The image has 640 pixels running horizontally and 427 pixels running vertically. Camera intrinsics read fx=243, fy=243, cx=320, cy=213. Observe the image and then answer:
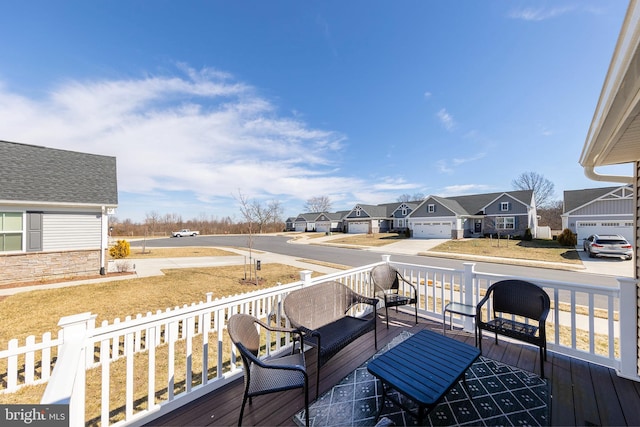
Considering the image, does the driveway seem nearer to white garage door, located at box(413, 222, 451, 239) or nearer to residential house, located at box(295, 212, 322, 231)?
A: white garage door, located at box(413, 222, 451, 239)

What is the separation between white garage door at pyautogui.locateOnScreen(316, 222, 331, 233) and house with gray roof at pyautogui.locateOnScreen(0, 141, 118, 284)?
112 feet

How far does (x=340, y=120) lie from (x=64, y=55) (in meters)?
11.2

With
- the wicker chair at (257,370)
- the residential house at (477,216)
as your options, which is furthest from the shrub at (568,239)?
the wicker chair at (257,370)

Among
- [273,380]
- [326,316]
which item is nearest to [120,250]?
[326,316]

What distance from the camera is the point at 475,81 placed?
8.48 metres

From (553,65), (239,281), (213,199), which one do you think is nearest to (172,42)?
(239,281)

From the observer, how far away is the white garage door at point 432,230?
24766 millimetres

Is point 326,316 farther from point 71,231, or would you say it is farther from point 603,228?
point 603,228

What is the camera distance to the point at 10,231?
8070 mm

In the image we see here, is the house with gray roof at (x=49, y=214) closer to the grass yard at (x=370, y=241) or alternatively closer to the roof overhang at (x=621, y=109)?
the roof overhang at (x=621, y=109)

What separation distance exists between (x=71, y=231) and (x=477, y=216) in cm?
3118

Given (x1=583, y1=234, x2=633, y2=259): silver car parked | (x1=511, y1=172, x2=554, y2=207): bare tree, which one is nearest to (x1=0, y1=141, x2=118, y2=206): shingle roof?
(x1=583, y1=234, x2=633, y2=259): silver car parked

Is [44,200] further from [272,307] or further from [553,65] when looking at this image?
[553,65]

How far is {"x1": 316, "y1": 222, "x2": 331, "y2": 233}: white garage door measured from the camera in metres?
42.7
